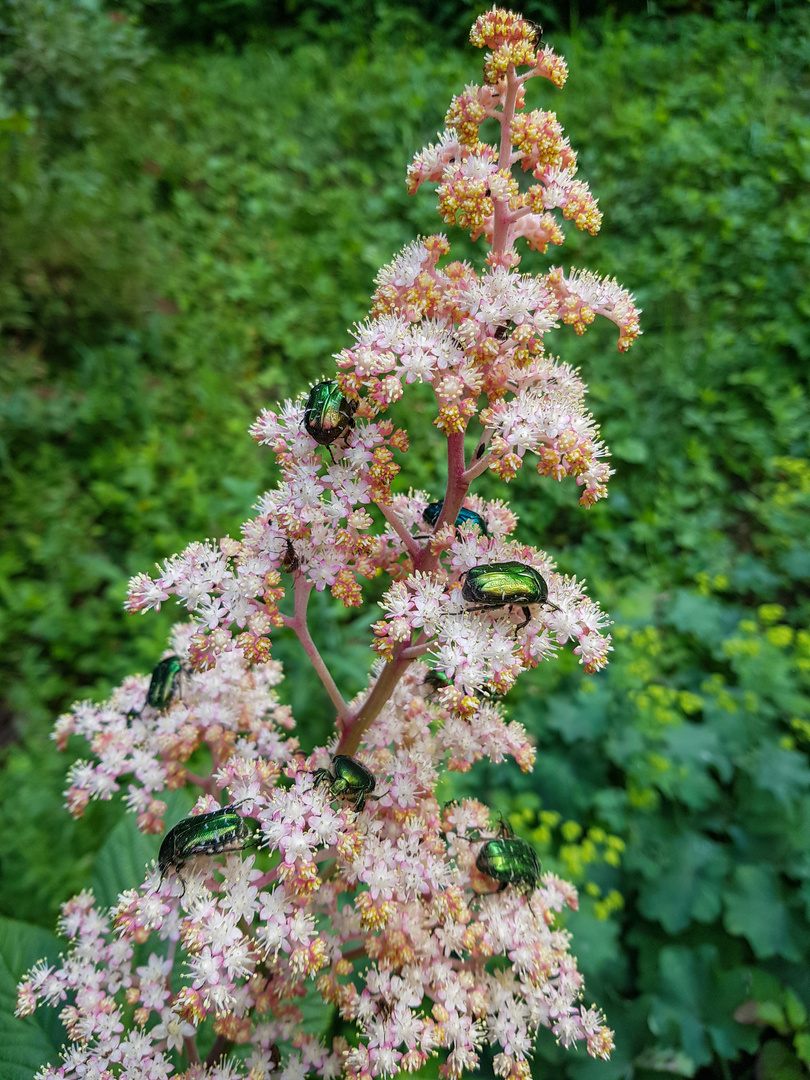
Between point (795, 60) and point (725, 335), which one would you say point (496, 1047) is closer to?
point (725, 335)

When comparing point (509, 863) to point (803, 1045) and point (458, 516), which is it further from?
point (803, 1045)

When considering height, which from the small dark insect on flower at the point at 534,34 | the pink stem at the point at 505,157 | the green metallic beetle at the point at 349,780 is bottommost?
the green metallic beetle at the point at 349,780

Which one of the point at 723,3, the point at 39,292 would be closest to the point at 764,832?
the point at 39,292

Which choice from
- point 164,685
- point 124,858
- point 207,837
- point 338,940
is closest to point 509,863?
point 338,940

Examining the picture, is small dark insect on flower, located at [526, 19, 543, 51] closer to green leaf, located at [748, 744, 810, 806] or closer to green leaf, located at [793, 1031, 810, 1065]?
green leaf, located at [748, 744, 810, 806]

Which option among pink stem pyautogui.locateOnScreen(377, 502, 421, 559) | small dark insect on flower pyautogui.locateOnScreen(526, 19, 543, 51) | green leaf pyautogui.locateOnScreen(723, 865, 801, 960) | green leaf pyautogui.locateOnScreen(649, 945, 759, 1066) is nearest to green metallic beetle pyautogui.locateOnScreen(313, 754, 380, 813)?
pink stem pyautogui.locateOnScreen(377, 502, 421, 559)

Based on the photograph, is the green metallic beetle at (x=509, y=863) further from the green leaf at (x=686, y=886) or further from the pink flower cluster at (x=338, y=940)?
the green leaf at (x=686, y=886)

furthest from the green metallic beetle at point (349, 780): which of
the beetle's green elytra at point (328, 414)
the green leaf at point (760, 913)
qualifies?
the green leaf at point (760, 913)
